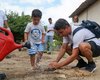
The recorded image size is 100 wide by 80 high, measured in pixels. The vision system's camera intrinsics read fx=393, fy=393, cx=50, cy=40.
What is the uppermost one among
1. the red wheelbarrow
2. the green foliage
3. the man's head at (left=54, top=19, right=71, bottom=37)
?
the man's head at (left=54, top=19, right=71, bottom=37)

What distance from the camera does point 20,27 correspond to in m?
31.0

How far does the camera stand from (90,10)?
28531 mm

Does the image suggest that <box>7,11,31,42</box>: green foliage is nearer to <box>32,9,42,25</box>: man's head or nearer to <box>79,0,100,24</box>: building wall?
<box>79,0,100,24</box>: building wall

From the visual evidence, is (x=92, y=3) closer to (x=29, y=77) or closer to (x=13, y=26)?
(x=13, y=26)

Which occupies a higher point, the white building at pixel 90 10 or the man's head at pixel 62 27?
the man's head at pixel 62 27

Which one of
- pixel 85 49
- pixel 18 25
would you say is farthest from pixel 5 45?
pixel 18 25

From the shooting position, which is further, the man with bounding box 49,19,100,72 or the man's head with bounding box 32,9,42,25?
the man's head with bounding box 32,9,42,25

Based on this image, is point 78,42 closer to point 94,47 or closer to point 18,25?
point 94,47

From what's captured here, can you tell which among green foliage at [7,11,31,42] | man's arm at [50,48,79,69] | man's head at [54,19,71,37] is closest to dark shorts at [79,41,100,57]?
man's arm at [50,48,79,69]

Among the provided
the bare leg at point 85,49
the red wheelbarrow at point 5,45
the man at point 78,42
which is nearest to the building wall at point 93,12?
the man at point 78,42

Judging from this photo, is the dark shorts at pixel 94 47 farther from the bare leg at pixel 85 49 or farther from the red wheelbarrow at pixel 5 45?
the red wheelbarrow at pixel 5 45

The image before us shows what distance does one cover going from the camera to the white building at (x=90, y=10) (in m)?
25.8

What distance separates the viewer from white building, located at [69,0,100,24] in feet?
84.5

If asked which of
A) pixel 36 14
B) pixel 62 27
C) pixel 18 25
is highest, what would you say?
pixel 36 14
